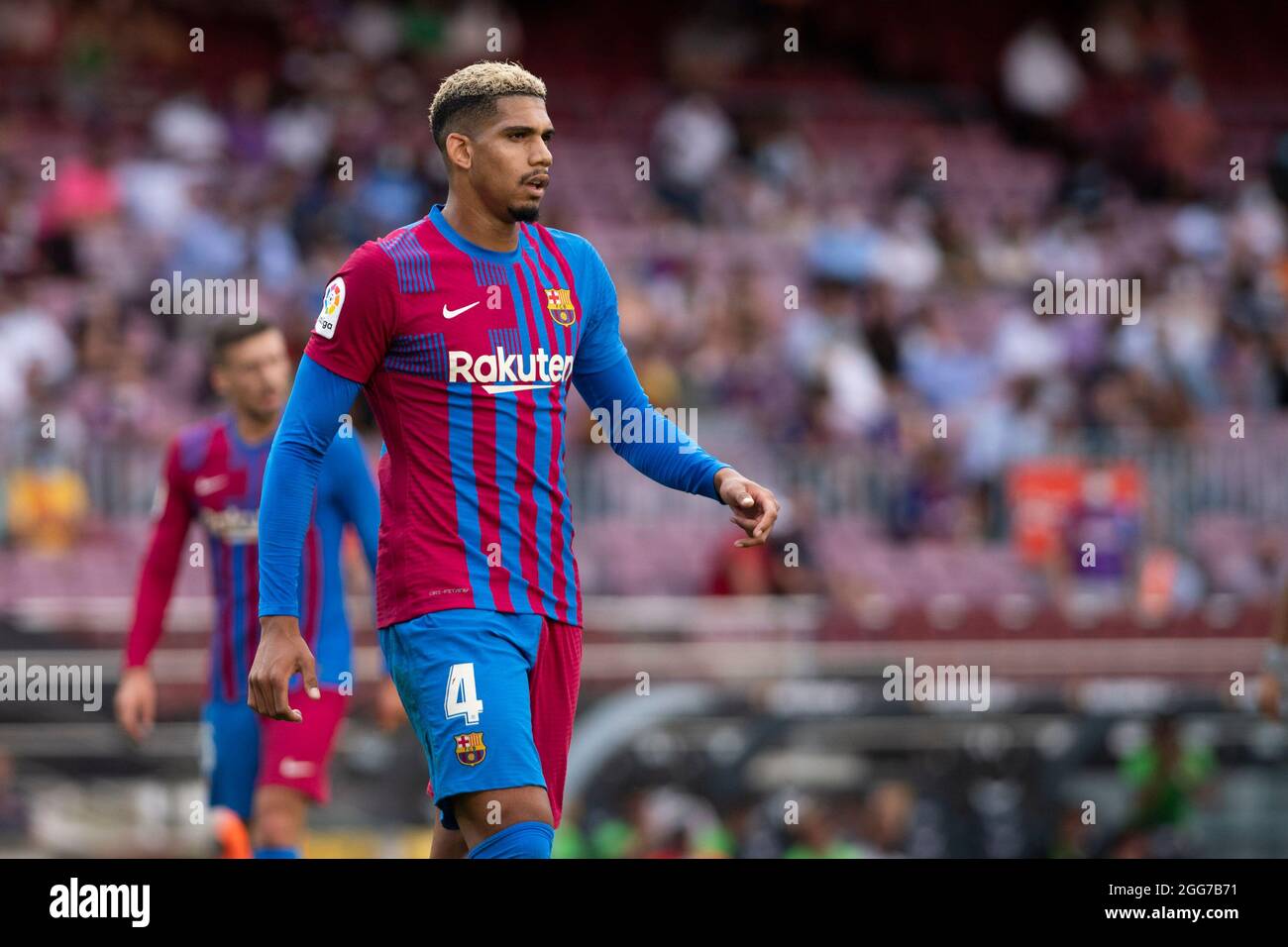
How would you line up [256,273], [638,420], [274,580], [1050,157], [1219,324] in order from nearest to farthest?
[274,580]
[638,420]
[256,273]
[1219,324]
[1050,157]

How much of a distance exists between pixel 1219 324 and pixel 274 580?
13.1 metres

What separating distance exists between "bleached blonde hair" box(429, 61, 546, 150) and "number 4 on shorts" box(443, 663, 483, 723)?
1429 millimetres

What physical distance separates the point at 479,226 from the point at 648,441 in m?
0.77

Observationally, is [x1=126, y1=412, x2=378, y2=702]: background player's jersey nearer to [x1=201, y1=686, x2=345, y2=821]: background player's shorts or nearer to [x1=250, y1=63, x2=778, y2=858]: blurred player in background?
[x1=201, y1=686, x2=345, y2=821]: background player's shorts

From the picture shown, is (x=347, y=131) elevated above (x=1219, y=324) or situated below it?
above

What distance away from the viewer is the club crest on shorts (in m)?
5.28

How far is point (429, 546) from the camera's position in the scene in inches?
216

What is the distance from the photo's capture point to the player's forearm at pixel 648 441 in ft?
19.1

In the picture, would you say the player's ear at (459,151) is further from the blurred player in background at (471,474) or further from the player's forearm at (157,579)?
the player's forearm at (157,579)

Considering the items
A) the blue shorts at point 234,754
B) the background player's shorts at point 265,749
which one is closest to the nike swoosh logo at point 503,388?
the background player's shorts at point 265,749

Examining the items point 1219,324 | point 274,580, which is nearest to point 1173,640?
point 1219,324

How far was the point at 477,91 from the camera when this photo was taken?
18.5 feet

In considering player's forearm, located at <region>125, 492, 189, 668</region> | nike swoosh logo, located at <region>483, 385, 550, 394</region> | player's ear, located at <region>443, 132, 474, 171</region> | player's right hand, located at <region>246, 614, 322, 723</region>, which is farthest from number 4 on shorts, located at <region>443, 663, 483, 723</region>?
player's forearm, located at <region>125, 492, 189, 668</region>

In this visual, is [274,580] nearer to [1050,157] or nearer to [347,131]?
[347,131]
